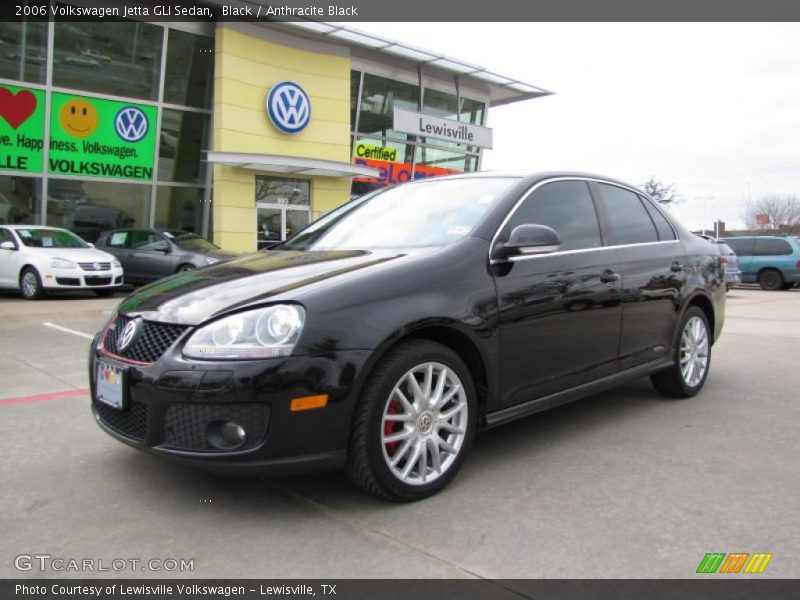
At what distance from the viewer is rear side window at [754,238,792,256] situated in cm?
1931

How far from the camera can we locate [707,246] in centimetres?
521

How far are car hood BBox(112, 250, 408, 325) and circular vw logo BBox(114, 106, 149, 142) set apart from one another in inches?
603

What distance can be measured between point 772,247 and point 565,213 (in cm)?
1860

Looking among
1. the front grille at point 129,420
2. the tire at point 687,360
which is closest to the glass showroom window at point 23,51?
the front grille at point 129,420

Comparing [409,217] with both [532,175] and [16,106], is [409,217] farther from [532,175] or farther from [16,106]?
[16,106]

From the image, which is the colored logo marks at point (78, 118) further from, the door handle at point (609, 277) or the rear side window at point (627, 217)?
the door handle at point (609, 277)

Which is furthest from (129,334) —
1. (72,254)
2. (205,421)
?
(72,254)

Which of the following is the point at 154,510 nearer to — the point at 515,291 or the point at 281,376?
the point at 281,376

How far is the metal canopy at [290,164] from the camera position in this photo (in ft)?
54.5

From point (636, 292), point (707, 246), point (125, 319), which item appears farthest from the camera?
point (707, 246)
